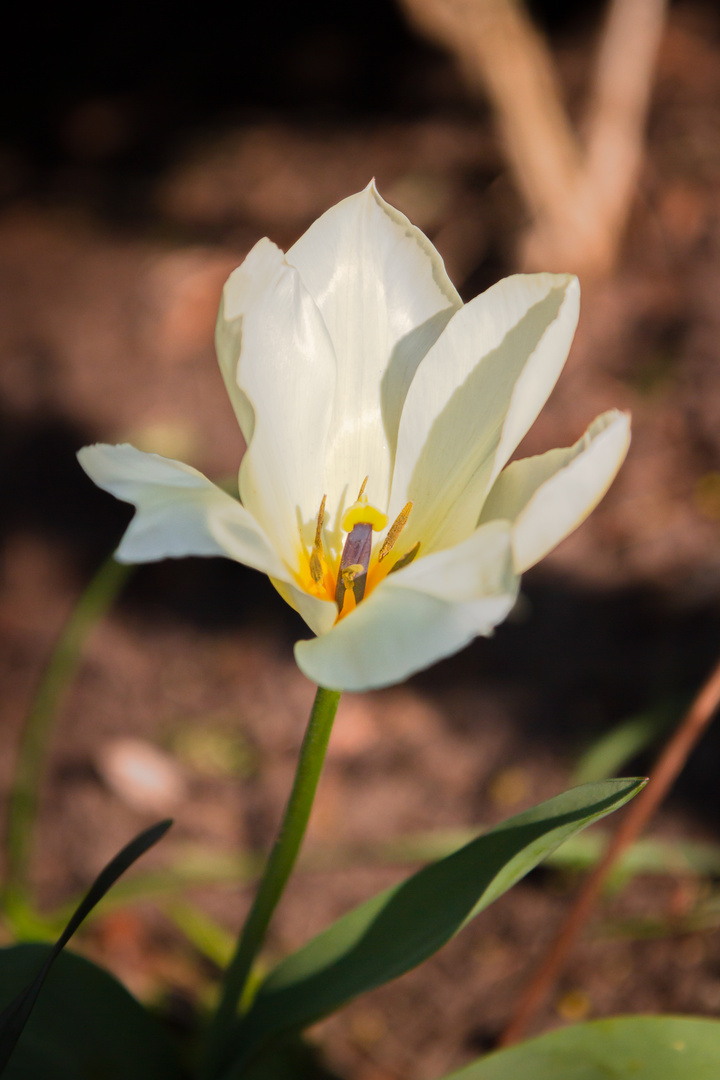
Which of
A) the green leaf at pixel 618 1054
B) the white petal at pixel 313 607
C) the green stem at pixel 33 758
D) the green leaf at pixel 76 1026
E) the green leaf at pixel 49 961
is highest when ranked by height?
the white petal at pixel 313 607

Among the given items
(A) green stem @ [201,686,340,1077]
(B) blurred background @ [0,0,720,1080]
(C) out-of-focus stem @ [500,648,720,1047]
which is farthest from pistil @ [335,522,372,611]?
(B) blurred background @ [0,0,720,1080]

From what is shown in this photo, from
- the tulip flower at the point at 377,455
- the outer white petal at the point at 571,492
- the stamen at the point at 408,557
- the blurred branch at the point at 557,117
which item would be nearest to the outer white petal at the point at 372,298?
the tulip flower at the point at 377,455

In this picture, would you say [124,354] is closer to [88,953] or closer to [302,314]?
[88,953]

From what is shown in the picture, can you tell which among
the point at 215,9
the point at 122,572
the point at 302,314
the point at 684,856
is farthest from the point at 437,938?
the point at 215,9

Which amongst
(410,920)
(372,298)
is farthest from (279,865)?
(372,298)

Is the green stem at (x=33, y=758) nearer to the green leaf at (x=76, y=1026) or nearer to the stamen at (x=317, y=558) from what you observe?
the green leaf at (x=76, y=1026)

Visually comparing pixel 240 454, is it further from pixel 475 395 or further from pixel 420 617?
pixel 420 617

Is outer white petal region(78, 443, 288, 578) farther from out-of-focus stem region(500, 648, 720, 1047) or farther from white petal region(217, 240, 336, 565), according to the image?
out-of-focus stem region(500, 648, 720, 1047)
